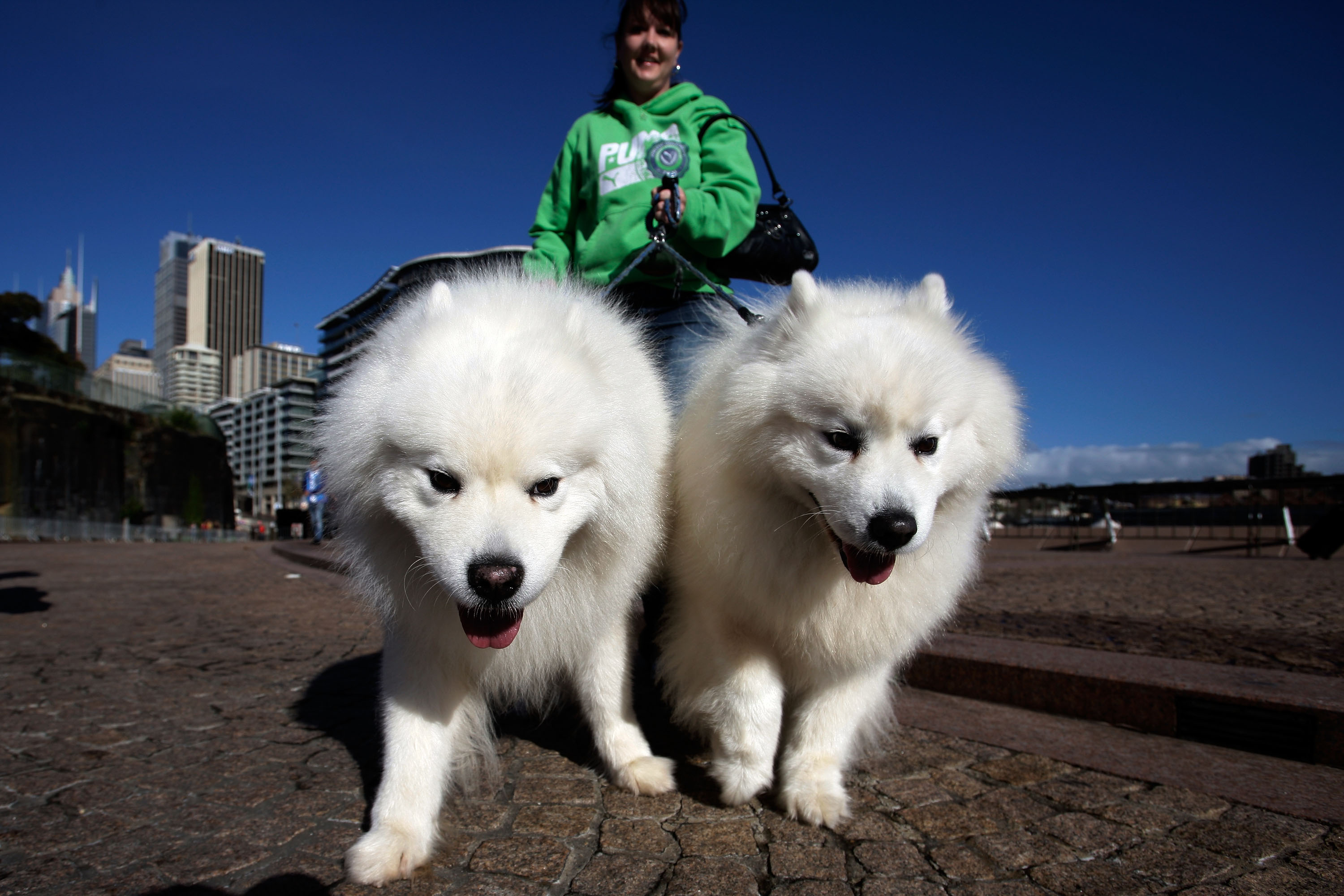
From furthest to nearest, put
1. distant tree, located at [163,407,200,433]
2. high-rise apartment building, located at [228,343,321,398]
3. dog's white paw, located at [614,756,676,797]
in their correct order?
high-rise apartment building, located at [228,343,321,398] < distant tree, located at [163,407,200,433] < dog's white paw, located at [614,756,676,797]

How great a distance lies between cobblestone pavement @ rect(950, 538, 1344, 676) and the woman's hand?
10.9 ft

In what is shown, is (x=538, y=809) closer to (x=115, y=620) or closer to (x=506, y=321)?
(x=506, y=321)

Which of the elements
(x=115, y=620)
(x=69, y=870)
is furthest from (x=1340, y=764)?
(x=115, y=620)

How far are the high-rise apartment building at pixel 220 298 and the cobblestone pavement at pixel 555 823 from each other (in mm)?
219748

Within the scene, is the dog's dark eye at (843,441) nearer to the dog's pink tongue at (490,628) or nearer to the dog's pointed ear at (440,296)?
the dog's pink tongue at (490,628)

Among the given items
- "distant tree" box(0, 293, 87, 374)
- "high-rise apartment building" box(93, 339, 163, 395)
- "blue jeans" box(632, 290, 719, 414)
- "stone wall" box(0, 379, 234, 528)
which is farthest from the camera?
"high-rise apartment building" box(93, 339, 163, 395)

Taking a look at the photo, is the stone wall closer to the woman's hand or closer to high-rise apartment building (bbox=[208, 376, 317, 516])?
the woman's hand

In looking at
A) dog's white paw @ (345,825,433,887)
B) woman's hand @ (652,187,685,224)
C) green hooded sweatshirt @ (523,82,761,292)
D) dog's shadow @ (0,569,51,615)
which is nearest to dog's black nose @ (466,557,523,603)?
dog's white paw @ (345,825,433,887)

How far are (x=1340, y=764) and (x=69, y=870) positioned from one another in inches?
167

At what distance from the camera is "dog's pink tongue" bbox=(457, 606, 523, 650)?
2.24 meters

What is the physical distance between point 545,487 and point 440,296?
0.80 meters

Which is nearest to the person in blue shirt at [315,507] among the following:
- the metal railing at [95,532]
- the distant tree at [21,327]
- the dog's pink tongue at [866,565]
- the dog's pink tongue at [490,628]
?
the metal railing at [95,532]

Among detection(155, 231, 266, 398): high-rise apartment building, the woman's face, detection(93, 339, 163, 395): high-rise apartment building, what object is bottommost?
the woman's face

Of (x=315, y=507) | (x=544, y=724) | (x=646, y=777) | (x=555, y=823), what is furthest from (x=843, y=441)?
(x=315, y=507)
